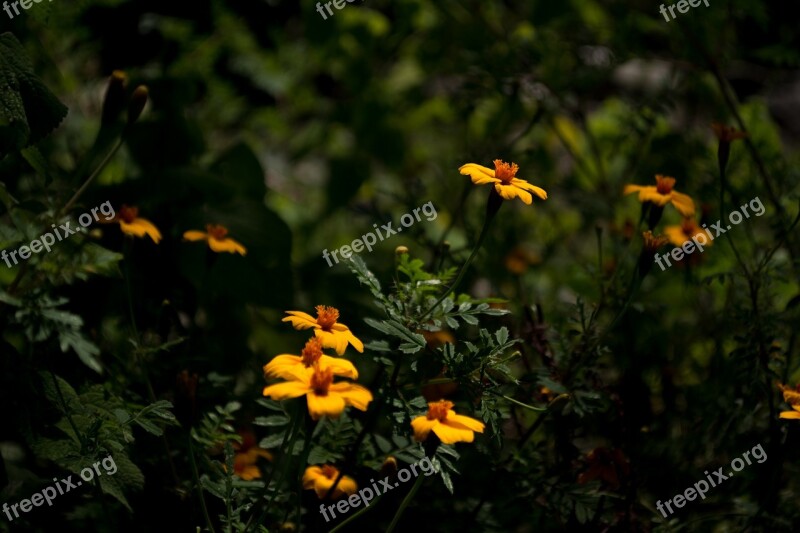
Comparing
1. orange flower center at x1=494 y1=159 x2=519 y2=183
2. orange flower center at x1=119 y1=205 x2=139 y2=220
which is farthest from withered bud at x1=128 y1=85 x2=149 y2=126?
orange flower center at x1=494 y1=159 x2=519 y2=183

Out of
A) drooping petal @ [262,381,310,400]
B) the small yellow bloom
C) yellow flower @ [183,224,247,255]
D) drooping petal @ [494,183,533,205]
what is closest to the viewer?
drooping petal @ [262,381,310,400]

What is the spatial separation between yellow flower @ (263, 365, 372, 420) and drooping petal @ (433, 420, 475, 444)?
0.10m

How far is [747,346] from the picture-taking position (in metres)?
1.49

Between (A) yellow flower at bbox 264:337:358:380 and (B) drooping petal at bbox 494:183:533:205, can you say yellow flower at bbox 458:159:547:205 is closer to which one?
(B) drooping petal at bbox 494:183:533:205

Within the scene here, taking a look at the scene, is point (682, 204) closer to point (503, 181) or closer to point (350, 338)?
point (503, 181)

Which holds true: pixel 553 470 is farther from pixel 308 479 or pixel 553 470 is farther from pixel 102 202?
pixel 102 202

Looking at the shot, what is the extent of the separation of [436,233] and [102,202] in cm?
139

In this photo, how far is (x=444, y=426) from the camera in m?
1.10

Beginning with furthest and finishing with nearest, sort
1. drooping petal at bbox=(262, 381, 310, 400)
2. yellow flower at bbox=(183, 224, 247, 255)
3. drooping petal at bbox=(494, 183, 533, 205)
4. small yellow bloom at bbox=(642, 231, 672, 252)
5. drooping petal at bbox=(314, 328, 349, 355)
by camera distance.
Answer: yellow flower at bbox=(183, 224, 247, 255) → small yellow bloom at bbox=(642, 231, 672, 252) → drooping petal at bbox=(494, 183, 533, 205) → drooping petal at bbox=(314, 328, 349, 355) → drooping petal at bbox=(262, 381, 310, 400)

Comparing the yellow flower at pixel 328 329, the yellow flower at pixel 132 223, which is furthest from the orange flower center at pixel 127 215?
the yellow flower at pixel 328 329

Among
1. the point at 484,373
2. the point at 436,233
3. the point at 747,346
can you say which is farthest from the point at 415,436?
the point at 436,233

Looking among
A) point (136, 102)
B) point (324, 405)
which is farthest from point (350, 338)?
point (136, 102)

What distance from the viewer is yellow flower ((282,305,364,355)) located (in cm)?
110

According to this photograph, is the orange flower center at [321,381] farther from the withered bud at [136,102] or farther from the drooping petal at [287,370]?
the withered bud at [136,102]
